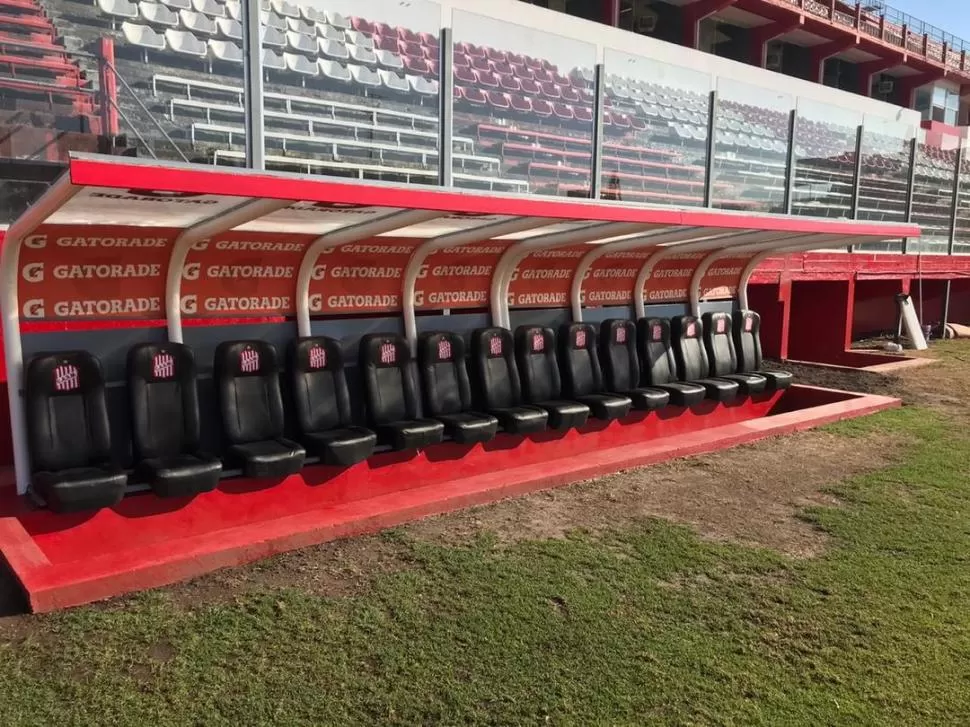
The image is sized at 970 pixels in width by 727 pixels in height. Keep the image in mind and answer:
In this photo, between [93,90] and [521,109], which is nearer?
[93,90]

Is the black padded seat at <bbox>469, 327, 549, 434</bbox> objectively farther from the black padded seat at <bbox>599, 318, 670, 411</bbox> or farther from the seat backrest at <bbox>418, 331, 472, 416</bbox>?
the black padded seat at <bbox>599, 318, 670, 411</bbox>

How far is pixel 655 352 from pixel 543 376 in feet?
5.28

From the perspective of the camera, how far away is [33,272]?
4.32m

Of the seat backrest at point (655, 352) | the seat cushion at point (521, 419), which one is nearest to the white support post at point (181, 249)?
the seat cushion at point (521, 419)

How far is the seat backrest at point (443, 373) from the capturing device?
5812mm

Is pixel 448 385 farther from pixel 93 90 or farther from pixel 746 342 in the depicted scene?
pixel 746 342

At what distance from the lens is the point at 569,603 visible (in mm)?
3582

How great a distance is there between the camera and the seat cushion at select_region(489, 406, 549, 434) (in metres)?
5.82

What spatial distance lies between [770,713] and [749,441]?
4275 mm

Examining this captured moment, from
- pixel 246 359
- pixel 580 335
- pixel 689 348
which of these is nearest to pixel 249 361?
pixel 246 359

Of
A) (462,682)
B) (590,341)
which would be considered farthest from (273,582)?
(590,341)

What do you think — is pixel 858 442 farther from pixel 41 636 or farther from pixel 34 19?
pixel 34 19

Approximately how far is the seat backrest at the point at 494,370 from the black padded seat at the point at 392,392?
0.64 m

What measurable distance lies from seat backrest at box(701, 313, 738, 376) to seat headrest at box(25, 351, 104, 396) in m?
5.97
